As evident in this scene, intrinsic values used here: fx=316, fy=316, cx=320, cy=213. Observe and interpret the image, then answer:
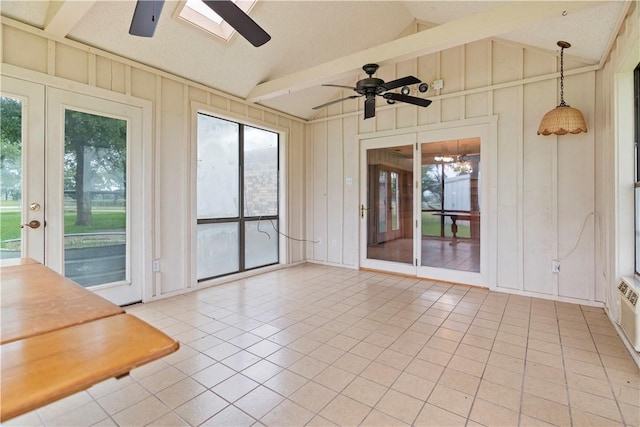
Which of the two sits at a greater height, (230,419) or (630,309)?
(630,309)

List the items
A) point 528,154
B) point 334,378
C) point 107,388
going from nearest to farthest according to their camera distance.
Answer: point 107,388 → point 334,378 → point 528,154

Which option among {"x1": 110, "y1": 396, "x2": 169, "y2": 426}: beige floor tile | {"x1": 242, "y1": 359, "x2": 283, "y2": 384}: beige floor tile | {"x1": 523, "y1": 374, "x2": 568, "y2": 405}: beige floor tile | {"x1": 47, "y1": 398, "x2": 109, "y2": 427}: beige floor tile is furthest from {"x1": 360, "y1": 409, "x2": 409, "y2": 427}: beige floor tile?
{"x1": 47, "y1": 398, "x2": 109, "y2": 427}: beige floor tile

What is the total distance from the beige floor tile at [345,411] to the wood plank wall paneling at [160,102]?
2942 millimetres

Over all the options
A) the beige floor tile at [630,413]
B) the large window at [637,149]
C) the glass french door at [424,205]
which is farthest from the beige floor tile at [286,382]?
the glass french door at [424,205]

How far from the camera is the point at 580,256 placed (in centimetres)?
384

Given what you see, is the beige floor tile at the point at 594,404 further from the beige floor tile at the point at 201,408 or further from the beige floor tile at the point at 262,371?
the beige floor tile at the point at 201,408

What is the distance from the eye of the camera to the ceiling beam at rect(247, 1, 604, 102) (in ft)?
8.65

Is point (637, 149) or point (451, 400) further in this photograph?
point (637, 149)

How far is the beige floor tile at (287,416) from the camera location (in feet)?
5.92

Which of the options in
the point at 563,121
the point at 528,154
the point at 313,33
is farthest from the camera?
the point at 313,33

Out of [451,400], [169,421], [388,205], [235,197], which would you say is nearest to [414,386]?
[451,400]

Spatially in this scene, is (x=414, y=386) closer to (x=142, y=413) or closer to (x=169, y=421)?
(x=169, y=421)

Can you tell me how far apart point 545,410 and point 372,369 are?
1.08 m

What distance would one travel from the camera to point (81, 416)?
1.86 metres
